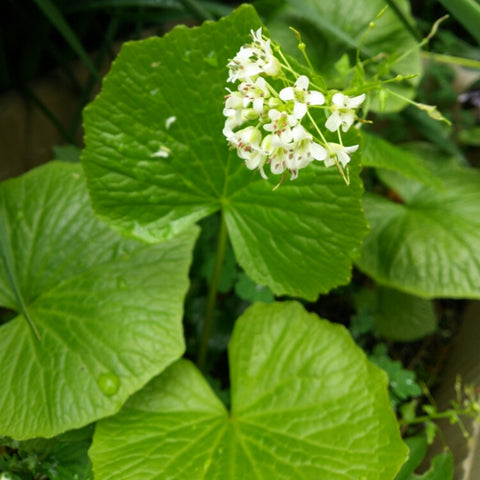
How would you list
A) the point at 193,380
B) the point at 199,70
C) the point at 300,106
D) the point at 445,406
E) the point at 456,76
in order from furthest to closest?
the point at 456,76
the point at 445,406
the point at 193,380
the point at 199,70
the point at 300,106

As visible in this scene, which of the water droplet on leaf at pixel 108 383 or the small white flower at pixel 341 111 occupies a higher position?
the small white flower at pixel 341 111

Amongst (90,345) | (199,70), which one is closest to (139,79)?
(199,70)

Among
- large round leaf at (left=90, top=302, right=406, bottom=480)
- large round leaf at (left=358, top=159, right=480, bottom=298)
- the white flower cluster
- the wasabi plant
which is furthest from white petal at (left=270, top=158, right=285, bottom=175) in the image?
large round leaf at (left=358, top=159, right=480, bottom=298)

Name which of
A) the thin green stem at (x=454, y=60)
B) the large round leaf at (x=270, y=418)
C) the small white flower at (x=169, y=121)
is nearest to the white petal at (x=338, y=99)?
the small white flower at (x=169, y=121)

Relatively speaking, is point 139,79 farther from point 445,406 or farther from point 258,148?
point 445,406

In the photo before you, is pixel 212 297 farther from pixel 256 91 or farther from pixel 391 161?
pixel 256 91

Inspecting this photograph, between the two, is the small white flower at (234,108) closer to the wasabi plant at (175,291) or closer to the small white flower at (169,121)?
the wasabi plant at (175,291)
